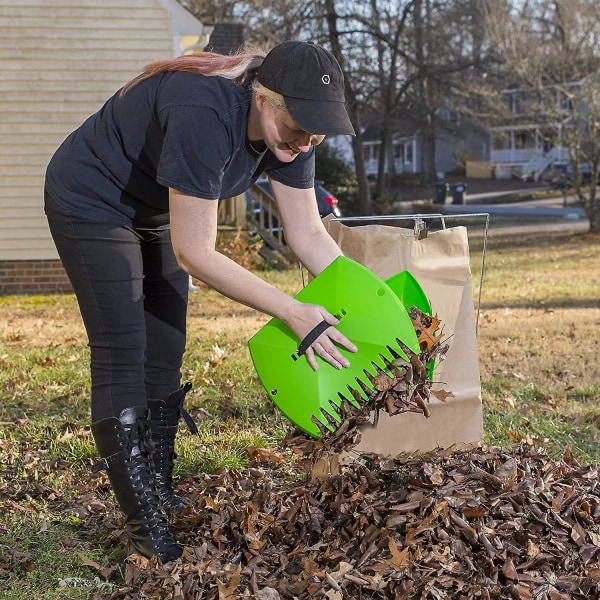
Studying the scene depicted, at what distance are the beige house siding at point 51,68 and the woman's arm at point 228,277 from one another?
8838 millimetres

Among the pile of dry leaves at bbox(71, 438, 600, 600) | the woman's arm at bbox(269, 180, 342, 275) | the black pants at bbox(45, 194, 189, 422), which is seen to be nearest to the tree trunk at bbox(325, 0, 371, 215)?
the woman's arm at bbox(269, 180, 342, 275)

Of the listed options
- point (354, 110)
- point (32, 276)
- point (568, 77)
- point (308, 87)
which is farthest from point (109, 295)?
point (354, 110)

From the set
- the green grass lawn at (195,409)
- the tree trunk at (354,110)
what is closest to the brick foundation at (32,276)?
the green grass lawn at (195,409)

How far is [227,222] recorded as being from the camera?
13.0 metres

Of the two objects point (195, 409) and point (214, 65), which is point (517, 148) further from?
point (214, 65)

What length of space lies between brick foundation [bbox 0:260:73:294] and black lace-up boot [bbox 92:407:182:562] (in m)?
8.67

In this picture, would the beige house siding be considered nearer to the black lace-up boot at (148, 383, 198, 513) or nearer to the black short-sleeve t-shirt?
the black lace-up boot at (148, 383, 198, 513)

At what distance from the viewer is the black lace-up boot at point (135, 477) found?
2.75 meters

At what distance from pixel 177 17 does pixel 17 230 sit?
10.9ft

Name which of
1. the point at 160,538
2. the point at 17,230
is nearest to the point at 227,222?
the point at 17,230

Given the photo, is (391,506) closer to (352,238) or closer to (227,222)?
(352,238)

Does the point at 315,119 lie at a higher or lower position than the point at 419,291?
higher

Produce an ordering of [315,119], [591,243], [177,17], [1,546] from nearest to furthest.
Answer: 1. [315,119]
2. [1,546]
3. [177,17]
4. [591,243]

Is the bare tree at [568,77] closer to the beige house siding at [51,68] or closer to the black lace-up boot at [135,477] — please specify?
the beige house siding at [51,68]
